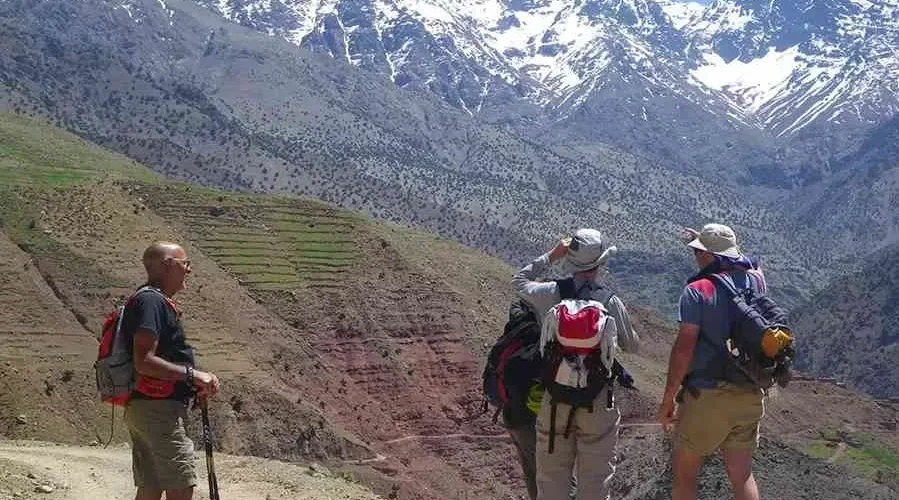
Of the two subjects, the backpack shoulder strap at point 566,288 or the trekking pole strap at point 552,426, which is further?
the backpack shoulder strap at point 566,288

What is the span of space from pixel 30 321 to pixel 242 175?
142 meters

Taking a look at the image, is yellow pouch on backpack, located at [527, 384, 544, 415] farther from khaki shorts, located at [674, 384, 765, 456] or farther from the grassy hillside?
the grassy hillside

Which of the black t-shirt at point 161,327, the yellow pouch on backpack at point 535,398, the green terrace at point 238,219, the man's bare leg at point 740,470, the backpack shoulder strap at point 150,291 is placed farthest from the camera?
the green terrace at point 238,219

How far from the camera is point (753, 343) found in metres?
9.20

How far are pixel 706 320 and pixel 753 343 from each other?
419 mm

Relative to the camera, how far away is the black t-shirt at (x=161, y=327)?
8.81m

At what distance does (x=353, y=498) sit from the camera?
15.9 meters

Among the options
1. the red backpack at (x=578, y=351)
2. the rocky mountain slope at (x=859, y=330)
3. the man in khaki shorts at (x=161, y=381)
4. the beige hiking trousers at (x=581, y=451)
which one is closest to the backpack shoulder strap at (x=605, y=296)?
the red backpack at (x=578, y=351)

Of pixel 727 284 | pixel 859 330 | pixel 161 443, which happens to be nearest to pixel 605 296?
pixel 727 284

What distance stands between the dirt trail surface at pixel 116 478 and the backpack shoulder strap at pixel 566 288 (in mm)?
6900

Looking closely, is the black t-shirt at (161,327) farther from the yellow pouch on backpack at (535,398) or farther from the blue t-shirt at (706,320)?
the blue t-shirt at (706,320)

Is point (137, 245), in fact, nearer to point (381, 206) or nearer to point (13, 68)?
point (381, 206)

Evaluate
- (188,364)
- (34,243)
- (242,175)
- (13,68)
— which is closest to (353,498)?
(188,364)

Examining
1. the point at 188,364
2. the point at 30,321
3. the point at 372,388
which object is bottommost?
the point at 372,388
